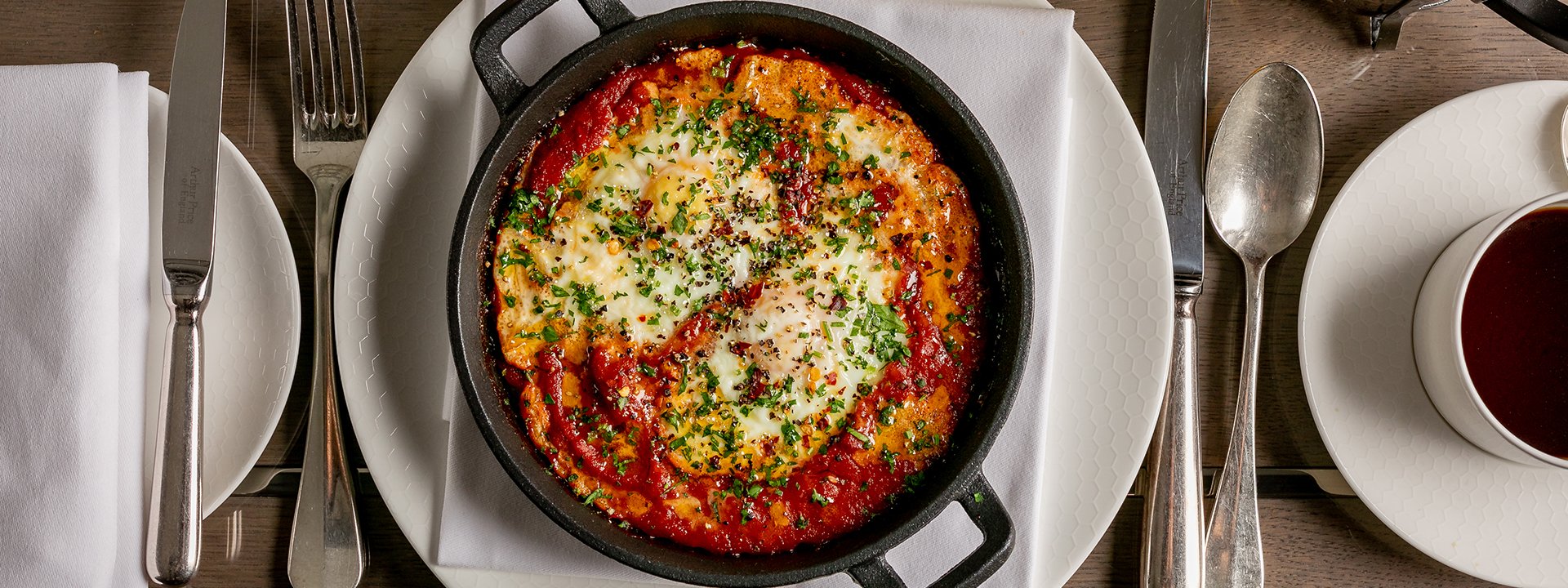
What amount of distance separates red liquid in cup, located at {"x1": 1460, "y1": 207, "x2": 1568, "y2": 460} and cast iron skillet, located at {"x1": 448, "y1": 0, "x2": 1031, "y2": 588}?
47.5 inches

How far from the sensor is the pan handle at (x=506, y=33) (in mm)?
2068

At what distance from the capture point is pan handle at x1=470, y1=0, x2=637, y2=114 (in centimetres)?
207

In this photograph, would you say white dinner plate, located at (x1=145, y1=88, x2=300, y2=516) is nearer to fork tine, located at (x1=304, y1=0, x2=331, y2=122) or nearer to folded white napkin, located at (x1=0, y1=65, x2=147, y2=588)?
folded white napkin, located at (x1=0, y1=65, x2=147, y2=588)

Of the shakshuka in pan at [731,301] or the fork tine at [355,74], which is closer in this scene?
the shakshuka in pan at [731,301]

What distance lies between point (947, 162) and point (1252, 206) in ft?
2.93

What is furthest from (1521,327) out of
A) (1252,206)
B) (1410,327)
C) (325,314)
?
(325,314)

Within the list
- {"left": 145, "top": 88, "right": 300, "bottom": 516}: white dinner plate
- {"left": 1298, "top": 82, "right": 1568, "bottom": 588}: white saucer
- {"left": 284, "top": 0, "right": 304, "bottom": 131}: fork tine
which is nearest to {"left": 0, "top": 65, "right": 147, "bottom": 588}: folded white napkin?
{"left": 145, "top": 88, "right": 300, "bottom": 516}: white dinner plate

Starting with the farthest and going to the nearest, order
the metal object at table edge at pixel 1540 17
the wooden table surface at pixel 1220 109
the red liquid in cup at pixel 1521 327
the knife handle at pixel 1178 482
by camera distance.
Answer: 1. the wooden table surface at pixel 1220 109
2. the knife handle at pixel 1178 482
3. the red liquid in cup at pixel 1521 327
4. the metal object at table edge at pixel 1540 17

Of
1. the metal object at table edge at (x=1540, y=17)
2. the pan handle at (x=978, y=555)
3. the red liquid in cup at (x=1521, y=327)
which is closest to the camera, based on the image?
the pan handle at (x=978, y=555)

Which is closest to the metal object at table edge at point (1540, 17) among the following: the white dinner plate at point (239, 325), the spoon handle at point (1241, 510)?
the spoon handle at point (1241, 510)

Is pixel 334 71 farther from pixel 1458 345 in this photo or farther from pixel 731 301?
pixel 1458 345

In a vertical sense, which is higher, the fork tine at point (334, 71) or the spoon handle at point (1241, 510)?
the fork tine at point (334, 71)

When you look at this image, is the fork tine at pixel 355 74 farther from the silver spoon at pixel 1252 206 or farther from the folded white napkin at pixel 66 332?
the silver spoon at pixel 1252 206

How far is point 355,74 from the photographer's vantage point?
99.8 inches
